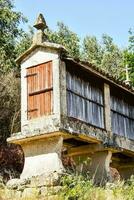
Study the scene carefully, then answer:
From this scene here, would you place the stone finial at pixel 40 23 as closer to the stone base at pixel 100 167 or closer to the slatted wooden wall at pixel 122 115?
the slatted wooden wall at pixel 122 115

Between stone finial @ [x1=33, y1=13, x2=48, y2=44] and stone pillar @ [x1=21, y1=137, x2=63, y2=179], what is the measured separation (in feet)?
8.45

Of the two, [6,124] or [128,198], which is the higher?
[6,124]

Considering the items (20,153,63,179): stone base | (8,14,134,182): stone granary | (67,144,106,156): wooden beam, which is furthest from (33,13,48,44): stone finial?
(67,144,106,156): wooden beam

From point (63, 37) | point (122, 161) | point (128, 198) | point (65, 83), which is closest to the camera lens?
point (128, 198)

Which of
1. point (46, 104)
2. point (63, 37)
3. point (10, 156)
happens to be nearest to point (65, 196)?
point (46, 104)

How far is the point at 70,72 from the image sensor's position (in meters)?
11.0

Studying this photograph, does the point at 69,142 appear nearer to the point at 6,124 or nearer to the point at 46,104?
the point at 46,104

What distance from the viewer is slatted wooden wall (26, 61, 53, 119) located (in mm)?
10555

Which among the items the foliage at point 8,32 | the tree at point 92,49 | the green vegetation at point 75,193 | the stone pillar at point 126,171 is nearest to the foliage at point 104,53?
the tree at point 92,49

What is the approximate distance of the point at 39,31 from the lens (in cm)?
1116

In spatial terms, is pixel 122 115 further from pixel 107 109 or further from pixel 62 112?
pixel 62 112

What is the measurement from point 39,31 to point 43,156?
3.23m

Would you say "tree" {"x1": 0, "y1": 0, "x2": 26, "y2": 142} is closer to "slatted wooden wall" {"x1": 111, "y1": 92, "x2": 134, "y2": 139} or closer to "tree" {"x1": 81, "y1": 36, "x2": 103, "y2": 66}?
"slatted wooden wall" {"x1": 111, "y1": 92, "x2": 134, "y2": 139}

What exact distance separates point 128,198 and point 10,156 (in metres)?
9.78
